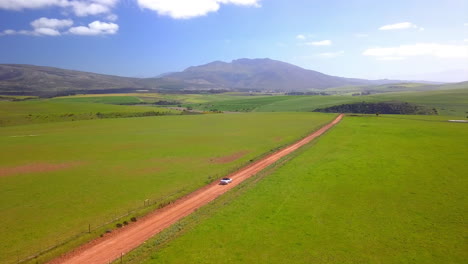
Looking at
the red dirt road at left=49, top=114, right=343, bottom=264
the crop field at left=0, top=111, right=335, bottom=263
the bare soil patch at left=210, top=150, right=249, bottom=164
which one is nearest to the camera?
the red dirt road at left=49, top=114, right=343, bottom=264

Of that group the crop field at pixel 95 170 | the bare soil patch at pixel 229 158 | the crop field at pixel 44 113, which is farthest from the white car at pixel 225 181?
the crop field at pixel 44 113

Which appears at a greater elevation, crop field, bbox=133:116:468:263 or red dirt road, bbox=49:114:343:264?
crop field, bbox=133:116:468:263

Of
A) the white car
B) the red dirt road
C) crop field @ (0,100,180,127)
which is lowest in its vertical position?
the red dirt road

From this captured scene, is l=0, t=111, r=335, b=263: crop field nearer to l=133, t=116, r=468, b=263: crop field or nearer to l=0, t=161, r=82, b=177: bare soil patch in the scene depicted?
l=0, t=161, r=82, b=177: bare soil patch

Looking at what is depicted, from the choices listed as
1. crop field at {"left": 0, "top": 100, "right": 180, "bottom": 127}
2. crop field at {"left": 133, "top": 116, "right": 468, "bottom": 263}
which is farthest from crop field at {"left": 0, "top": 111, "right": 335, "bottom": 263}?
crop field at {"left": 0, "top": 100, "right": 180, "bottom": 127}

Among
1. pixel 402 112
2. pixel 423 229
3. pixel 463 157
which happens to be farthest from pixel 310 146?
pixel 402 112

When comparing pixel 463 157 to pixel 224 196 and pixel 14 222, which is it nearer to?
pixel 224 196

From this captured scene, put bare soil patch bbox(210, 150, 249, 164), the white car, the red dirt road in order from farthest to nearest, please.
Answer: bare soil patch bbox(210, 150, 249, 164), the white car, the red dirt road

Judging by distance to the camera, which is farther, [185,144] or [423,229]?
[185,144]
